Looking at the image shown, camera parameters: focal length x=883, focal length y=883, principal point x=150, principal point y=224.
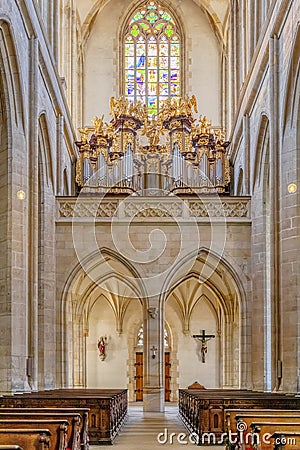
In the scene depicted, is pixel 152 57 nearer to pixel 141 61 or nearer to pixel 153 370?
pixel 141 61

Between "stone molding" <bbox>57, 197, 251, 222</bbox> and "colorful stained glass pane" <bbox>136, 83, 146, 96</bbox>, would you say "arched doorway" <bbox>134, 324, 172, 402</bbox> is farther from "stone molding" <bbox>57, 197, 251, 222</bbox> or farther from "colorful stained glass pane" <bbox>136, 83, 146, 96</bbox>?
"stone molding" <bbox>57, 197, 251, 222</bbox>

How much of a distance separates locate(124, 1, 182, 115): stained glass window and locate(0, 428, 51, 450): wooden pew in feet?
87.7

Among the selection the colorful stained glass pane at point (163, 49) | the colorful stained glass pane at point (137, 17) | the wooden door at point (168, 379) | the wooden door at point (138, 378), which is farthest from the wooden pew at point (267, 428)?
the colorful stained glass pane at point (137, 17)

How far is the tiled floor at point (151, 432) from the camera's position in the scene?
15055 mm

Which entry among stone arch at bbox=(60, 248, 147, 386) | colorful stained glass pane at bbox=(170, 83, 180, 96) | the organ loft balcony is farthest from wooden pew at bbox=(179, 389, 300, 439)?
colorful stained glass pane at bbox=(170, 83, 180, 96)

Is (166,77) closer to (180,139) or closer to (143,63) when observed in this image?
(143,63)

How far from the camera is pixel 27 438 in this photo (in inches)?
334

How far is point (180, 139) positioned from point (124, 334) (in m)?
8.53

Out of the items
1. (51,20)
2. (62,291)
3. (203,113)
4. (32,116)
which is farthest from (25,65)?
(203,113)

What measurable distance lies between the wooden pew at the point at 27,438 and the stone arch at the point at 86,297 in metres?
15.1

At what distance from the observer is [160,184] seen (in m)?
29.6

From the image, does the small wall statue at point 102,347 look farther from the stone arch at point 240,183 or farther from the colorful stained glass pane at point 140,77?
the colorful stained glass pane at point 140,77

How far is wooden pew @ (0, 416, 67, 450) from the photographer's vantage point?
9297 millimetres

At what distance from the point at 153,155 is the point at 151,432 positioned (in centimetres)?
1378
